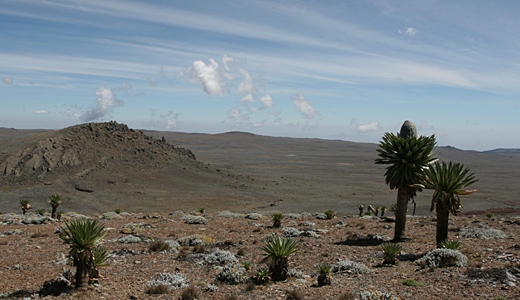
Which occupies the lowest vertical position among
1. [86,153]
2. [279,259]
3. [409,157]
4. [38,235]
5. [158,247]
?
[38,235]

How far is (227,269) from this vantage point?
1232cm

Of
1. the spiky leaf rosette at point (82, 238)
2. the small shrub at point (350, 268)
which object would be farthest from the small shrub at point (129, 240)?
the small shrub at point (350, 268)

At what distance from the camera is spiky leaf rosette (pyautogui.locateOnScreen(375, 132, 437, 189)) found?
1789 centimetres

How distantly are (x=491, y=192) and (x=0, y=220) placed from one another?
237 feet

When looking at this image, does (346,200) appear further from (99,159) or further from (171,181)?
(99,159)

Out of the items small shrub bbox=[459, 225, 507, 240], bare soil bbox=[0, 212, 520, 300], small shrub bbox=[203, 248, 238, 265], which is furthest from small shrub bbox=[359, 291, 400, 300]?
small shrub bbox=[459, 225, 507, 240]

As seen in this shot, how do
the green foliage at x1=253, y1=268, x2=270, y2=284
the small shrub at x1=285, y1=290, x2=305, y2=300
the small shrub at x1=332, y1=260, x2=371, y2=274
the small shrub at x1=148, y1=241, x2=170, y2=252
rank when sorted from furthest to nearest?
1. the small shrub at x1=148, y1=241, x2=170, y2=252
2. the small shrub at x1=332, y1=260, x2=371, y2=274
3. the green foliage at x1=253, y1=268, x2=270, y2=284
4. the small shrub at x1=285, y1=290, x2=305, y2=300

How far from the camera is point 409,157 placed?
707 inches

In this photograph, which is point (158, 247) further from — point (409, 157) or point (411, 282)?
point (409, 157)

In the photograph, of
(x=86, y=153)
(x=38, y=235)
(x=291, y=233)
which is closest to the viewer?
(x=38, y=235)

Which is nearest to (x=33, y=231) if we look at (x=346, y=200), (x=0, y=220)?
(x=0, y=220)

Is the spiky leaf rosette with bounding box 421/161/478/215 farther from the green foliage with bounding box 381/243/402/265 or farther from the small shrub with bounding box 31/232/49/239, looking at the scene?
the small shrub with bounding box 31/232/49/239

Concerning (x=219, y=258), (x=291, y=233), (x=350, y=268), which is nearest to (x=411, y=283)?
(x=350, y=268)

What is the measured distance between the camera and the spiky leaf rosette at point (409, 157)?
17891 mm
